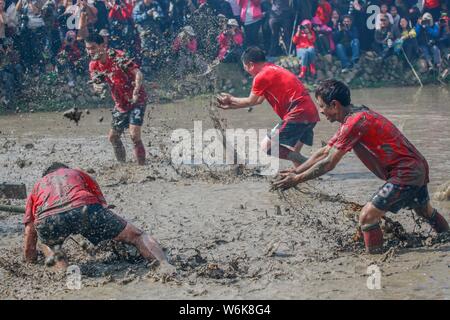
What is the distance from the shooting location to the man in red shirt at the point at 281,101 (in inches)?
364

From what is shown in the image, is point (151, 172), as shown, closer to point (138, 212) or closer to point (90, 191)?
point (138, 212)

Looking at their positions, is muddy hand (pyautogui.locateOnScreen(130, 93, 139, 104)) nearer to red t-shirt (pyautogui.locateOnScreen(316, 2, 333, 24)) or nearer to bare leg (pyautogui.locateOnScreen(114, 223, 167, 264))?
bare leg (pyautogui.locateOnScreen(114, 223, 167, 264))

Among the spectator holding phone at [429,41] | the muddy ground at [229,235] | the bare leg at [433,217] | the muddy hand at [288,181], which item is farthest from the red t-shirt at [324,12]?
the muddy hand at [288,181]

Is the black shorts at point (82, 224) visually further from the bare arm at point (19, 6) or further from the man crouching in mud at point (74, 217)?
the bare arm at point (19, 6)

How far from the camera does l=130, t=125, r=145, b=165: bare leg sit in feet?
34.5

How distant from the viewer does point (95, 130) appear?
1383 cm

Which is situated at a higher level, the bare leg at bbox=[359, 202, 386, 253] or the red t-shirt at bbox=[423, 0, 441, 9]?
the red t-shirt at bbox=[423, 0, 441, 9]

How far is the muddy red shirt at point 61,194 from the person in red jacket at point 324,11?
484 inches

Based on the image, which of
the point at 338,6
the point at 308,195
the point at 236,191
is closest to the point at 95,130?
the point at 236,191

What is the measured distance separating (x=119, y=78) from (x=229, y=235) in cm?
347

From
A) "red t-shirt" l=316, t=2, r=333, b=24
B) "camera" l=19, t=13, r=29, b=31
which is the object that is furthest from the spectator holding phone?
"camera" l=19, t=13, r=29, b=31

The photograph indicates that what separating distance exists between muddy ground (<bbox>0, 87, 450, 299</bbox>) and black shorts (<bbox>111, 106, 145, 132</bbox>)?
0.59 m
